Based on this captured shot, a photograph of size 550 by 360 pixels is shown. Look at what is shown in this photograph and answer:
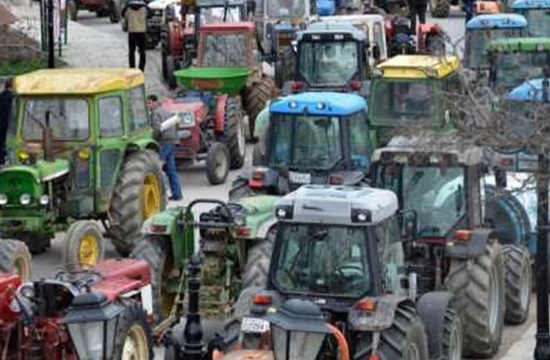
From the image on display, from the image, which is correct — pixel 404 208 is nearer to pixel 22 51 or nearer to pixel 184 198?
pixel 184 198

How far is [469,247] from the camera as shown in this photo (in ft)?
53.8

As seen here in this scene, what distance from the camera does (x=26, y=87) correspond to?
66.3 feet

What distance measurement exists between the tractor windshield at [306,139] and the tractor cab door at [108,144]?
1946 millimetres

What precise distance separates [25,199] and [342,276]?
665cm

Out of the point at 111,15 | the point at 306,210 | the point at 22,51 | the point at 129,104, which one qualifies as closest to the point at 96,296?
the point at 306,210

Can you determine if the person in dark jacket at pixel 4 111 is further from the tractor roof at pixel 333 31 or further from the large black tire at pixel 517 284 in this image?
the large black tire at pixel 517 284

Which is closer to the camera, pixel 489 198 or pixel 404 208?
pixel 404 208

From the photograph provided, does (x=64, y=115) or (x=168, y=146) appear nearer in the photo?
(x=64, y=115)

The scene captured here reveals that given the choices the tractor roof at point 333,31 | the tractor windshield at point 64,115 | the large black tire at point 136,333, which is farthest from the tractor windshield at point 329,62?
the large black tire at point 136,333

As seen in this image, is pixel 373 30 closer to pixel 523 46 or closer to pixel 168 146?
pixel 523 46

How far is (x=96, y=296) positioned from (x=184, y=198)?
42.4 feet

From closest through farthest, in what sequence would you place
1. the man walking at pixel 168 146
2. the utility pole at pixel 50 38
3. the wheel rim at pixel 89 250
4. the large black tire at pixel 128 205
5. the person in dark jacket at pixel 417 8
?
1. the wheel rim at pixel 89 250
2. the large black tire at pixel 128 205
3. the man walking at pixel 168 146
4. the utility pole at pixel 50 38
5. the person in dark jacket at pixel 417 8

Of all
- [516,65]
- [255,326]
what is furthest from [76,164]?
[516,65]

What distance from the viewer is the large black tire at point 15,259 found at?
59.2ft
